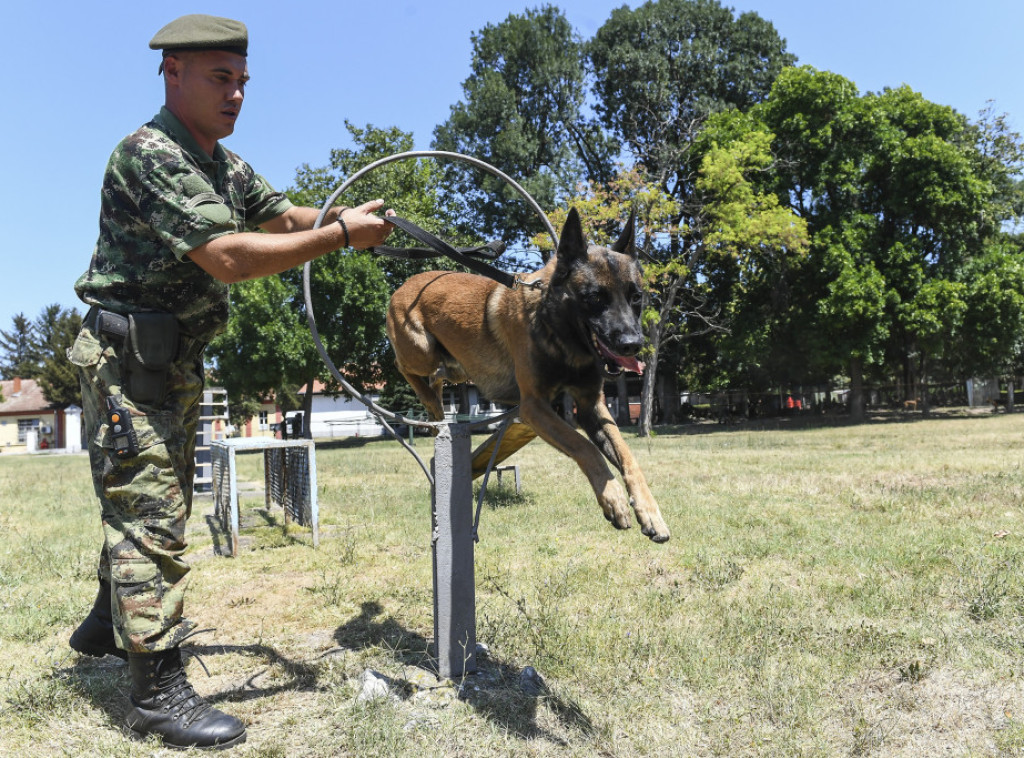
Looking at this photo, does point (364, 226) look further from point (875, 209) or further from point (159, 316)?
point (875, 209)

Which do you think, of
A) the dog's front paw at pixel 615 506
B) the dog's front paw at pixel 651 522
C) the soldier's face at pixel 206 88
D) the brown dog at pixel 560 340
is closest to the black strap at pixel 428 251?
the brown dog at pixel 560 340

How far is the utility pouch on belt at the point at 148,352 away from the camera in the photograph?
294cm

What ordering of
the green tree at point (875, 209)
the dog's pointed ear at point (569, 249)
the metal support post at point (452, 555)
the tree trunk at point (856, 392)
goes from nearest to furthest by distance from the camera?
the dog's pointed ear at point (569, 249) < the metal support post at point (452, 555) < the green tree at point (875, 209) < the tree trunk at point (856, 392)

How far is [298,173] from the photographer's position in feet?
103

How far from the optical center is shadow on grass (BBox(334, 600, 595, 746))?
3.09 metres

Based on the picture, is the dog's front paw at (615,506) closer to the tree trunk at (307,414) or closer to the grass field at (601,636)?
the grass field at (601,636)

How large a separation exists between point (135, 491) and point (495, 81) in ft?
115

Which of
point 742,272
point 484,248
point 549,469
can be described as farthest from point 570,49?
point 484,248

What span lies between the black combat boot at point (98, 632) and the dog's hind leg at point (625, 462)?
2811mm

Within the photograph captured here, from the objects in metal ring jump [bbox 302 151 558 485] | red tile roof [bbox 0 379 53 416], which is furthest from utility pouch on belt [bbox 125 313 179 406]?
red tile roof [bbox 0 379 53 416]

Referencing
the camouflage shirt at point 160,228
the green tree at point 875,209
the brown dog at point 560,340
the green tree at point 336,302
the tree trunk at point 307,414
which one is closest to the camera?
the camouflage shirt at point 160,228

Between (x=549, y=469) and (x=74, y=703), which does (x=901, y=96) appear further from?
(x=74, y=703)

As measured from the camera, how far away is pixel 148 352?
9.70 feet

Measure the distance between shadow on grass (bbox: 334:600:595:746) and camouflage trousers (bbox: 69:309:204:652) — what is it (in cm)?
125
